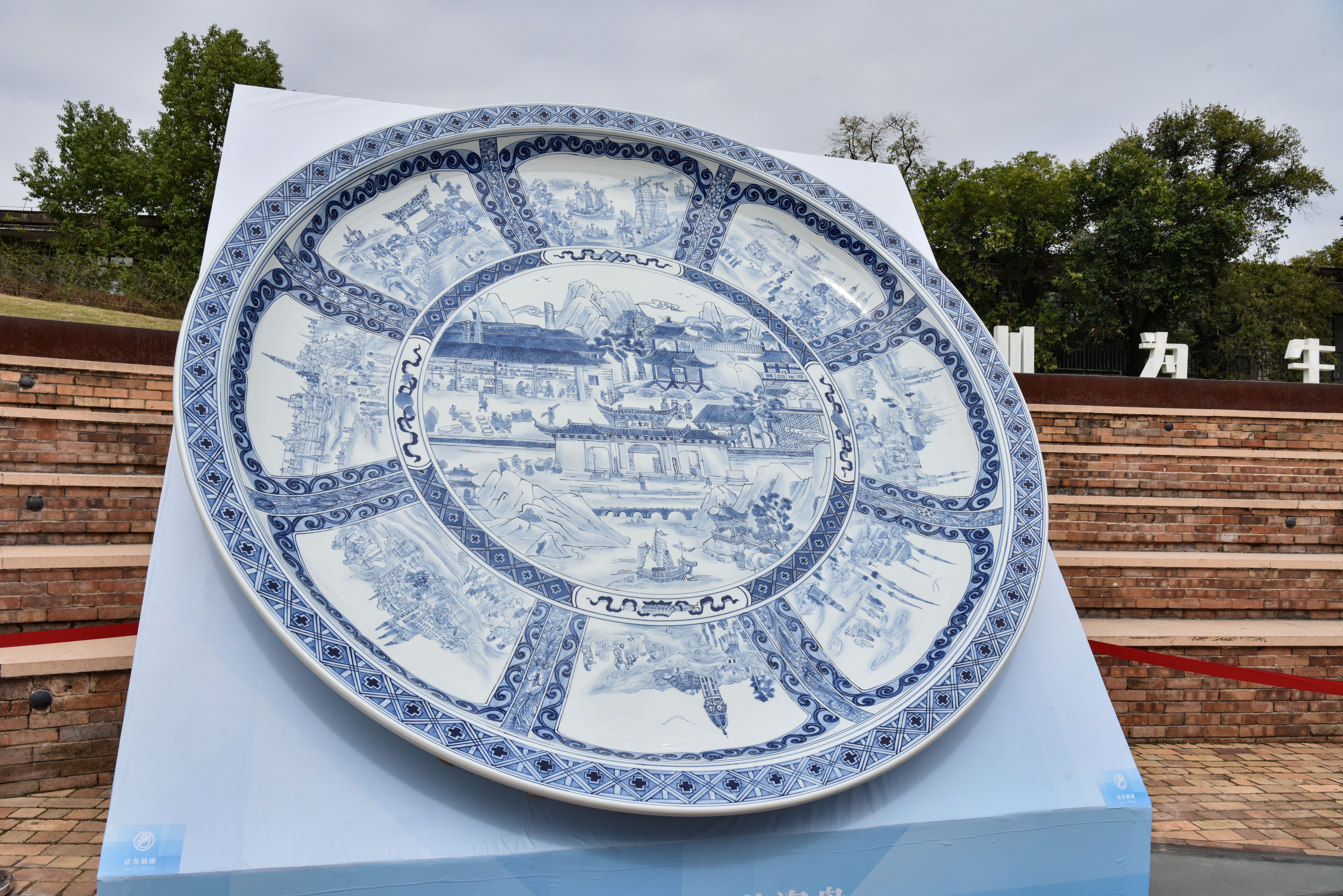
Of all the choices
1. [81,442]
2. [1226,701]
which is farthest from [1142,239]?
[81,442]

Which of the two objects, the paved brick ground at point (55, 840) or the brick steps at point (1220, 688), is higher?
the brick steps at point (1220, 688)

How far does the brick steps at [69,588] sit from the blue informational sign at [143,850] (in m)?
1.76

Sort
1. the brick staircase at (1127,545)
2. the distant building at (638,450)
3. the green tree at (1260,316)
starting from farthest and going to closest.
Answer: the green tree at (1260,316) → the brick staircase at (1127,545) → the distant building at (638,450)

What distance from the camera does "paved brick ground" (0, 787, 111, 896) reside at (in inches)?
91.7

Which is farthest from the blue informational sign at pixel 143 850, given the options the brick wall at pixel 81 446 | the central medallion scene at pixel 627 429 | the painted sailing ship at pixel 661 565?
the brick wall at pixel 81 446

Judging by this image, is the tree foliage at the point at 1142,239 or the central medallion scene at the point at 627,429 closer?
the central medallion scene at the point at 627,429

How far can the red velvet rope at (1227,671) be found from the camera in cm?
316

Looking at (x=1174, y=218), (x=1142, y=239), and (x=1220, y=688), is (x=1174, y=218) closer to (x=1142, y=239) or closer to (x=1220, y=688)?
(x=1142, y=239)

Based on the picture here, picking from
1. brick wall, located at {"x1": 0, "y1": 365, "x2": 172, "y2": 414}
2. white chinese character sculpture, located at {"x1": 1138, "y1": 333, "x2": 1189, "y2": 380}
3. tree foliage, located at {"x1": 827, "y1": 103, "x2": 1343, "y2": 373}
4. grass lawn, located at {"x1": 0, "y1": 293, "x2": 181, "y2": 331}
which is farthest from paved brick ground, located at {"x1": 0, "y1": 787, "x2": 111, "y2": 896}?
tree foliage, located at {"x1": 827, "y1": 103, "x2": 1343, "y2": 373}

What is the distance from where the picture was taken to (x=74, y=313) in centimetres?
903

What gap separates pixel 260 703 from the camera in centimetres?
191

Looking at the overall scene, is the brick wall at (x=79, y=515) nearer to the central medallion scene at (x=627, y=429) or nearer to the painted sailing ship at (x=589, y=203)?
the central medallion scene at (x=627, y=429)

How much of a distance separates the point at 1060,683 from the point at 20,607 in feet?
12.3

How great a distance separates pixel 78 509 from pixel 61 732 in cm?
112
